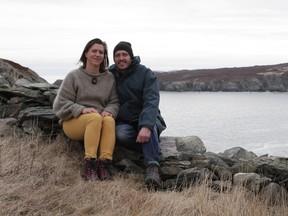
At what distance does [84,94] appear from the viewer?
587 centimetres

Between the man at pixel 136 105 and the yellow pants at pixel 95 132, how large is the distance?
265 millimetres

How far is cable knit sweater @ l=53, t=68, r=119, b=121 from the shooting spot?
577 cm

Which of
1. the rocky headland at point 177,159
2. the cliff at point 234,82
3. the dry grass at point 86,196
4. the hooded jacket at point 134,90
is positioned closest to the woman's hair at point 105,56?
the hooded jacket at point 134,90

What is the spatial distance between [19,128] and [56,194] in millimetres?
2643

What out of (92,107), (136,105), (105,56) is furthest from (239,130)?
(92,107)

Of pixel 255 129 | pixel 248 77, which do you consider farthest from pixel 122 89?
pixel 248 77

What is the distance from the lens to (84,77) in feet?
19.5

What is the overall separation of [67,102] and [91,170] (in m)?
1.00

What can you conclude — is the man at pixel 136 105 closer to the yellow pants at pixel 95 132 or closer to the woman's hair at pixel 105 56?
the woman's hair at pixel 105 56

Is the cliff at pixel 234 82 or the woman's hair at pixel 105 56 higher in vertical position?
the woman's hair at pixel 105 56

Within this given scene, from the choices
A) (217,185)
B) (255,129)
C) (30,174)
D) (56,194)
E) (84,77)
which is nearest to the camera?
(56,194)

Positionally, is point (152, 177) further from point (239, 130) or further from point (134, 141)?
point (239, 130)

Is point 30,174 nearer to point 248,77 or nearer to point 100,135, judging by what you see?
point 100,135

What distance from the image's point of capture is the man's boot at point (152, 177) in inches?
211
